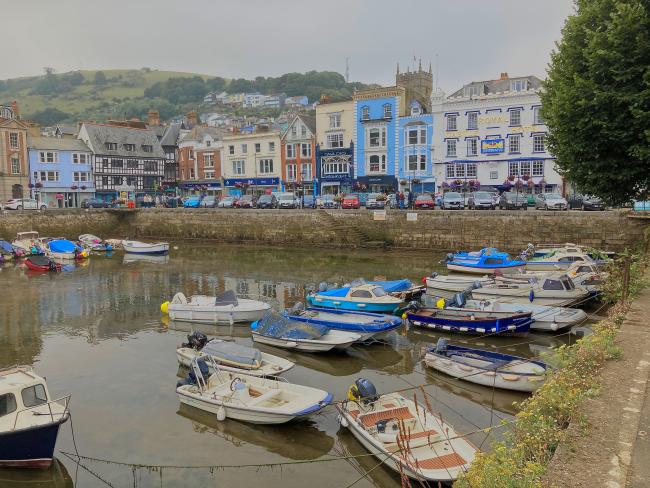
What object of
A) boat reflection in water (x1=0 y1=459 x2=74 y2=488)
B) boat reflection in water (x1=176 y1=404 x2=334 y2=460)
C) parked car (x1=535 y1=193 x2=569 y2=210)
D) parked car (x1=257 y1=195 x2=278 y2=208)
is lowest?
boat reflection in water (x1=0 y1=459 x2=74 y2=488)

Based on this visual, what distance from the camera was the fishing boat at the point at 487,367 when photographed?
13.8 m

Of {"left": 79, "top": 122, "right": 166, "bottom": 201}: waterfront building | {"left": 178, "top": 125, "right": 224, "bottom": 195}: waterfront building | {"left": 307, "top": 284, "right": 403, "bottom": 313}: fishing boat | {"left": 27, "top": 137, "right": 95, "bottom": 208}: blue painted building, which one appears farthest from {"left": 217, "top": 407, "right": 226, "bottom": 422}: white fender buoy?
{"left": 79, "top": 122, "right": 166, "bottom": 201}: waterfront building

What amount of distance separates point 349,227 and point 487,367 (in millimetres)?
29081

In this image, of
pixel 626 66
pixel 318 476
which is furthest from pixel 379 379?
pixel 626 66

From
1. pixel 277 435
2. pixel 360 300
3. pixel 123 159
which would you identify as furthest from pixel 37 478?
pixel 123 159

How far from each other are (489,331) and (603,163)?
24.8 ft

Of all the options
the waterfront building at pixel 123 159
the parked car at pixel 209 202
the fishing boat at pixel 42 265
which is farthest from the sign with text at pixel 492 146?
the waterfront building at pixel 123 159

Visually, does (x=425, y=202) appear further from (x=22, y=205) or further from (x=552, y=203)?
(x=22, y=205)

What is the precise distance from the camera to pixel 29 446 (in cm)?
1100

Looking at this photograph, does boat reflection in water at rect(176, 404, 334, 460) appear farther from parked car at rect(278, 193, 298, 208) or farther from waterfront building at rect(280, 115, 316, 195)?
waterfront building at rect(280, 115, 316, 195)

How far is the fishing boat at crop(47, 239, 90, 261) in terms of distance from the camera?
1587 inches

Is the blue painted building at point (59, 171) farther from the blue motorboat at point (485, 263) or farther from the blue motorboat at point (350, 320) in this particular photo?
the blue motorboat at point (350, 320)

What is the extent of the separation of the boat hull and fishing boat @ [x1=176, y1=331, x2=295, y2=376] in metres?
4.11

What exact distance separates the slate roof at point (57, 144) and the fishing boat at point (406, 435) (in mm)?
64538
